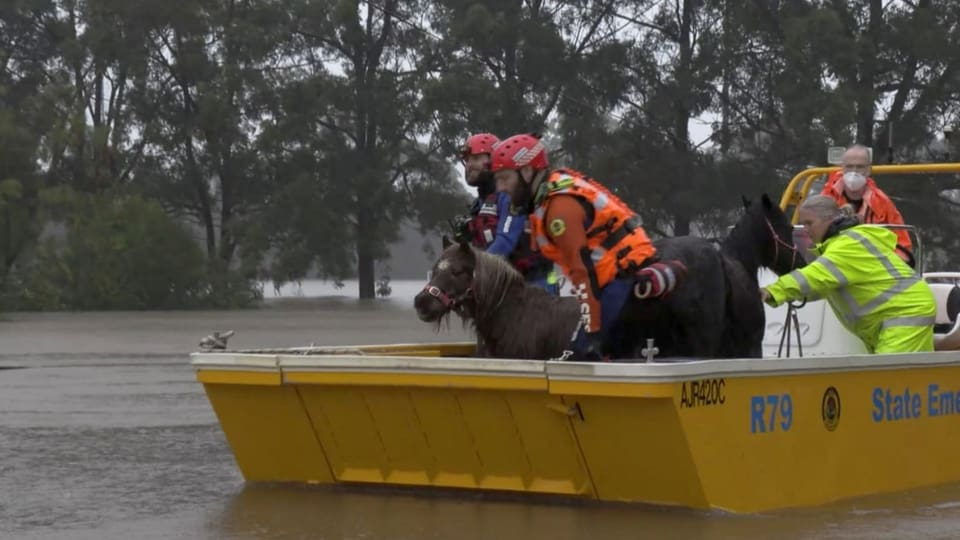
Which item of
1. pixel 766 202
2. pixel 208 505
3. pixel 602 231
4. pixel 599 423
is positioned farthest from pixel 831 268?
pixel 208 505

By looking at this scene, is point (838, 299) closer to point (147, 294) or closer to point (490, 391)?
point (490, 391)

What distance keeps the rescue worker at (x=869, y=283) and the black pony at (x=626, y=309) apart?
486mm

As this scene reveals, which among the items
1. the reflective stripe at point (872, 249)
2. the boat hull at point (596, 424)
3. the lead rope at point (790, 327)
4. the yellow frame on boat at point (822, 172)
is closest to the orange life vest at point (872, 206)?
the yellow frame on boat at point (822, 172)

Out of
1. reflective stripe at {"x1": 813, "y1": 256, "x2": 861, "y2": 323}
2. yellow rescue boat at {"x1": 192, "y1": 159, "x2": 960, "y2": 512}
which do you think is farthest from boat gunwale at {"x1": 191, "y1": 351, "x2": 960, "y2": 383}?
reflective stripe at {"x1": 813, "y1": 256, "x2": 861, "y2": 323}

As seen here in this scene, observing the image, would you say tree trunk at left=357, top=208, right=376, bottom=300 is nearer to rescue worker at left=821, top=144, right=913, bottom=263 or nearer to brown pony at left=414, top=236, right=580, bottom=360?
rescue worker at left=821, top=144, right=913, bottom=263

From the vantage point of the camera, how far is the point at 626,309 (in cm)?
909

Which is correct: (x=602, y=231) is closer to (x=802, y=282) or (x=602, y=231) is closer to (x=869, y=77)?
(x=802, y=282)

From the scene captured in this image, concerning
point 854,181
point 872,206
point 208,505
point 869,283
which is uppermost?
point 854,181

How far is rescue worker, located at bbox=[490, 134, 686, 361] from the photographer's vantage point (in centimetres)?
882

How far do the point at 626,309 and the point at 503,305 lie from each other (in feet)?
2.00

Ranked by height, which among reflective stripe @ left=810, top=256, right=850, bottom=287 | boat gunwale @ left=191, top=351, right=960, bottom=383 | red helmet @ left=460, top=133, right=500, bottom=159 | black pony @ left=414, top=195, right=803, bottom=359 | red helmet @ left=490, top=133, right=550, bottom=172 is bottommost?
boat gunwale @ left=191, top=351, right=960, bottom=383

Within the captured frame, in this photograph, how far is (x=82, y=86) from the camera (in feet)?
153

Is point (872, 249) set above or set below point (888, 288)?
above

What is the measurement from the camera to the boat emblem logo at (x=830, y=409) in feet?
29.4
